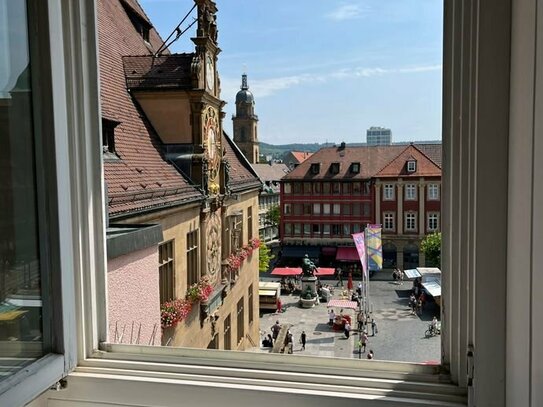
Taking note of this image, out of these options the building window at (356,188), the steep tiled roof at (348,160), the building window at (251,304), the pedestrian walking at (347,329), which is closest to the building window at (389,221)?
the steep tiled roof at (348,160)

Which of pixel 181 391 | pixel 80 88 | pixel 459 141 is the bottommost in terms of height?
pixel 181 391

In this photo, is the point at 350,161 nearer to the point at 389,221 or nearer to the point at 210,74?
the point at 210,74

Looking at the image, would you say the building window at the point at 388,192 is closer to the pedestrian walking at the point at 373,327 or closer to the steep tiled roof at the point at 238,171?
the pedestrian walking at the point at 373,327

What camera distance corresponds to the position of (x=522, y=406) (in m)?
0.76

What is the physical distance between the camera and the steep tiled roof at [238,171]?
384 inches

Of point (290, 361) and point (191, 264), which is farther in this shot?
point (191, 264)

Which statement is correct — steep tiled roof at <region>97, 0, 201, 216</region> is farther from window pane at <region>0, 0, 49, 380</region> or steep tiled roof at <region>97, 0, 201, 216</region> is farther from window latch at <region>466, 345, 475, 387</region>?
window latch at <region>466, 345, 475, 387</region>

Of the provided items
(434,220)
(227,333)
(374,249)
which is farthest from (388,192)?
(434,220)

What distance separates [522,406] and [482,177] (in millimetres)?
343

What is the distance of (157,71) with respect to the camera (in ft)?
22.6

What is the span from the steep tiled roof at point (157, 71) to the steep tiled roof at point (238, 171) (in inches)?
104

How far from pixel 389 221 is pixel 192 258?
102 inches

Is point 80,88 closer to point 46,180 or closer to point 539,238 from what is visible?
point 46,180

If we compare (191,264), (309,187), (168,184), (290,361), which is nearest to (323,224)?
(309,187)
